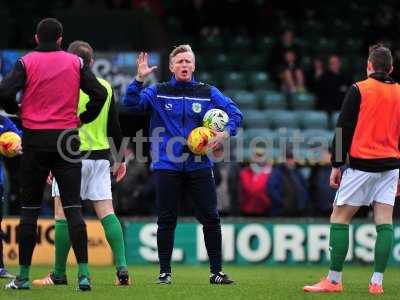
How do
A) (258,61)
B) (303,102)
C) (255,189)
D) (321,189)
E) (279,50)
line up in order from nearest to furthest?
(255,189)
(321,189)
(303,102)
(279,50)
(258,61)

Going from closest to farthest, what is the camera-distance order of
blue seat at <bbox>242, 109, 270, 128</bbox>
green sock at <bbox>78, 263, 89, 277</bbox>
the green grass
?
1. the green grass
2. green sock at <bbox>78, 263, 89, 277</bbox>
3. blue seat at <bbox>242, 109, 270, 128</bbox>

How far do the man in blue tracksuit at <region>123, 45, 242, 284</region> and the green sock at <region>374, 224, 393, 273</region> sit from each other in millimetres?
1668

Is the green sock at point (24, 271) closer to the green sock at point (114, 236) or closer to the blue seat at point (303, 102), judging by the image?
the green sock at point (114, 236)

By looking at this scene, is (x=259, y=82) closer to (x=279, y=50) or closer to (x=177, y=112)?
(x=279, y=50)

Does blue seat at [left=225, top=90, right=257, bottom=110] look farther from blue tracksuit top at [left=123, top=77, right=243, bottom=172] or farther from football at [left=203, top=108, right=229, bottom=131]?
football at [left=203, top=108, right=229, bottom=131]

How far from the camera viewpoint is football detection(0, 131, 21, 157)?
1120cm

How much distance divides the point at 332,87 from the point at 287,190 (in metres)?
4.31

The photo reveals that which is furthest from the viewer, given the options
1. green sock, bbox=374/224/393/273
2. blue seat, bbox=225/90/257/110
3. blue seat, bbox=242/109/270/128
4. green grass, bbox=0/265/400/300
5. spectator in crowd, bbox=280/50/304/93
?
spectator in crowd, bbox=280/50/304/93

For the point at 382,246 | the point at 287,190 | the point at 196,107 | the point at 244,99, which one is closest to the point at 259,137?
the point at 244,99

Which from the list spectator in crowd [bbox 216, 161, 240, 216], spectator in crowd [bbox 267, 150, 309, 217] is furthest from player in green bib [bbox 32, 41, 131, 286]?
spectator in crowd [bbox 267, 150, 309, 217]

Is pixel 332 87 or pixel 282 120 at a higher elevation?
pixel 332 87

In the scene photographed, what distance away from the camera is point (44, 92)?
9.94 metres

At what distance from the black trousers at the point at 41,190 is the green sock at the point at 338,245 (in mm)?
2326

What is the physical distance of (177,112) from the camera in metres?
11.4
